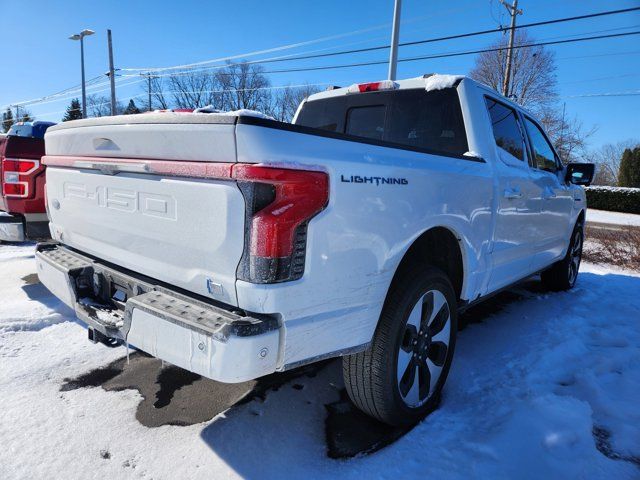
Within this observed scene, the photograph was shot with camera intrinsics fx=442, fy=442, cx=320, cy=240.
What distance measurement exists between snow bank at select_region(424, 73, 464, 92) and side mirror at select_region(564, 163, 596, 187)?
241 cm

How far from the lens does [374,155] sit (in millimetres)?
2045

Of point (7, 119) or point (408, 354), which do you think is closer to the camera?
point (408, 354)

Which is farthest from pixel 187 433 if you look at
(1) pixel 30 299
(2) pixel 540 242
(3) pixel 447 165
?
(2) pixel 540 242

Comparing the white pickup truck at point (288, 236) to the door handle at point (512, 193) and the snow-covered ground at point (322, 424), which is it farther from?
the snow-covered ground at point (322, 424)

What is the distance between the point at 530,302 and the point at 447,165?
10.6ft

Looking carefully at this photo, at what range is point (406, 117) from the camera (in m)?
3.43

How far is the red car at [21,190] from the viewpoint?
4484 millimetres

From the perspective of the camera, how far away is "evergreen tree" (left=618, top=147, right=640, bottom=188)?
99.7 feet

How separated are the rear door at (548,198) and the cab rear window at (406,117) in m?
1.11

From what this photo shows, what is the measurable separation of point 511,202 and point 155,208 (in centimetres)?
259

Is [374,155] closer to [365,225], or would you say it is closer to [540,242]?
[365,225]

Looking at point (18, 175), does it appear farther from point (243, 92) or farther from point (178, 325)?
point (243, 92)

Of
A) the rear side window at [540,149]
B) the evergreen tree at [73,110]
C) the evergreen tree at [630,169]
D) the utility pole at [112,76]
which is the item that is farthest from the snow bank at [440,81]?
the evergreen tree at [73,110]

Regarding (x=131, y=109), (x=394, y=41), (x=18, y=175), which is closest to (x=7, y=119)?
(x=131, y=109)
